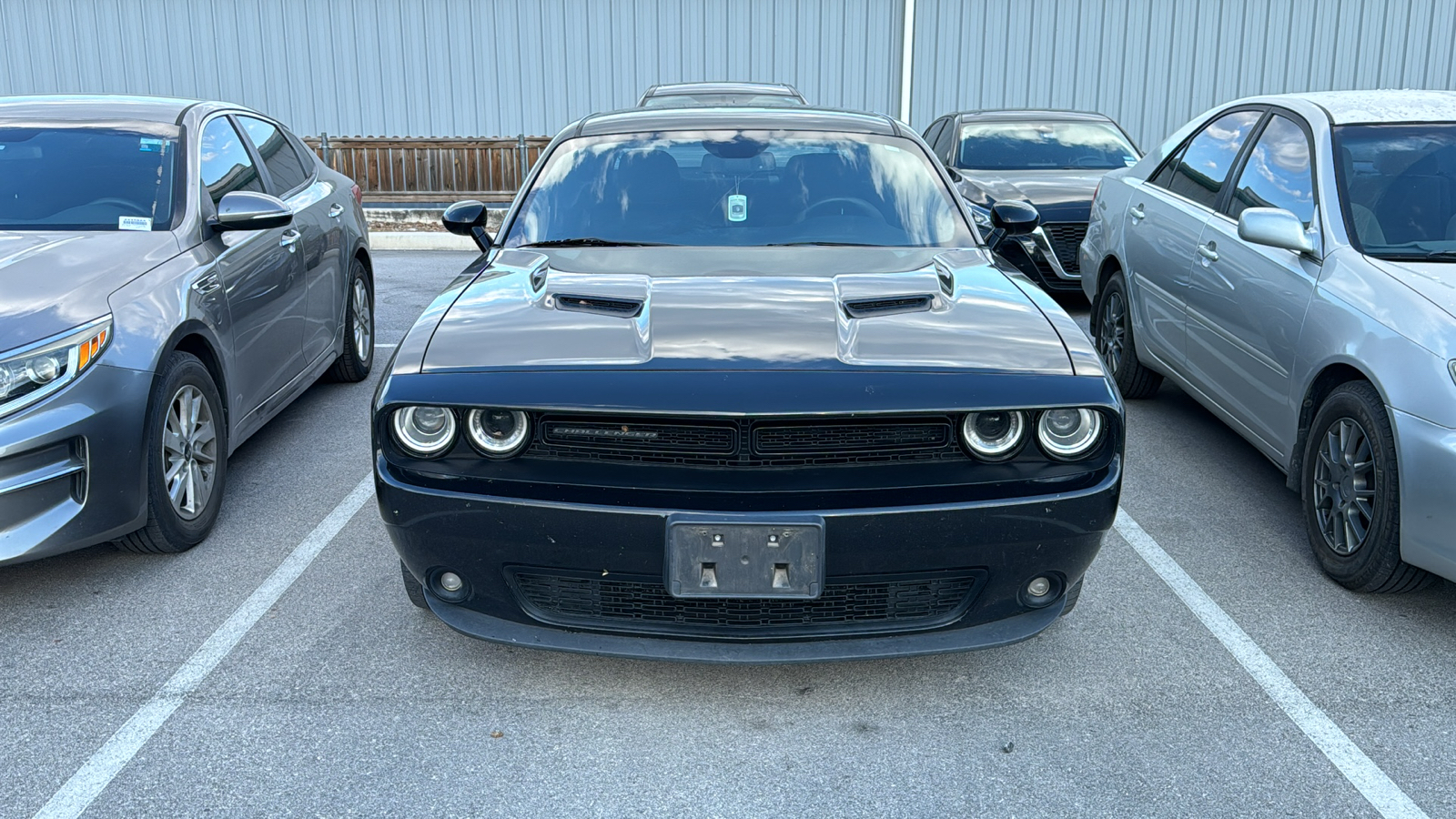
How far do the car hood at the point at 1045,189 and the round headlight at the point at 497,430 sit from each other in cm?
595

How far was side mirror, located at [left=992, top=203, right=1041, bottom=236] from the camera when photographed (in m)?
4.55

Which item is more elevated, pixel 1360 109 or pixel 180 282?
pixel 1360 109

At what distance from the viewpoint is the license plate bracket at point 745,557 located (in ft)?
9.04

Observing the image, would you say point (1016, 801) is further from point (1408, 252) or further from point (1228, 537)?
point (1408, 252)

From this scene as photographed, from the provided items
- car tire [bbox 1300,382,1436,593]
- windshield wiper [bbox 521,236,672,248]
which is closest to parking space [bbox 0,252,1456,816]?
car tire [bbox 1300,382,1436,593]

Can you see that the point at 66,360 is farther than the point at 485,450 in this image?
Yes

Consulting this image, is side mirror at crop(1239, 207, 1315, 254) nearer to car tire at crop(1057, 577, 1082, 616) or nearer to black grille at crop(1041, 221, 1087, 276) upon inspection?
car tire at crop(1057, 577, 1082, 616)

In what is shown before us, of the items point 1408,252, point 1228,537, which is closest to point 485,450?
point 1228,537

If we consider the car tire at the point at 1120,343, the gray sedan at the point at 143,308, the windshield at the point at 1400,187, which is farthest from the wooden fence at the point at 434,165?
the windshield at the point at 1400,187

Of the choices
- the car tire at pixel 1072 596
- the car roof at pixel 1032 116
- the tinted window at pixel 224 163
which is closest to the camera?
the car tire at pixel 1072 596

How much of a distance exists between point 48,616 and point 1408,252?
446cm

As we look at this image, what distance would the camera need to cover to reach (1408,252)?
407 centimetres

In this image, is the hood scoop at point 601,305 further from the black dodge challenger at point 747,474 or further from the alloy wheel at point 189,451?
the alloy wheel at point 189,451

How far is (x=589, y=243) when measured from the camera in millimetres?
4012
